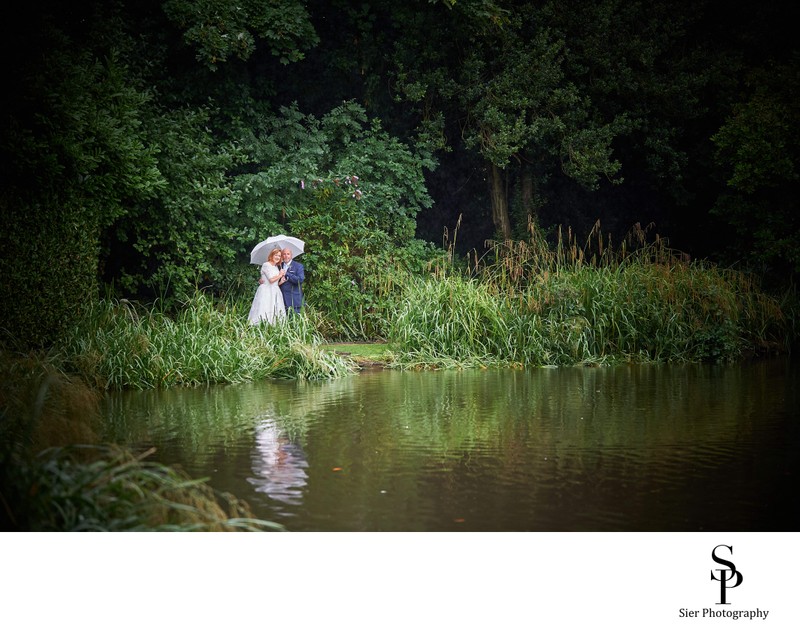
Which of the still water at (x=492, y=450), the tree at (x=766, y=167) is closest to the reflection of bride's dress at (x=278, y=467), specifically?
the still water at (x=492, y=450)

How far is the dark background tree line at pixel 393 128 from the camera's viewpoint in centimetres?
1130

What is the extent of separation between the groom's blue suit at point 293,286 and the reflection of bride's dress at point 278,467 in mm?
5688

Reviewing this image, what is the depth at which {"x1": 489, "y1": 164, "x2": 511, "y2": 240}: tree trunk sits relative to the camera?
709 inches

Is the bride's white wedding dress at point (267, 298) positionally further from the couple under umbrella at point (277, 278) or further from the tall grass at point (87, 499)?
the tall grass at point (87, 499)

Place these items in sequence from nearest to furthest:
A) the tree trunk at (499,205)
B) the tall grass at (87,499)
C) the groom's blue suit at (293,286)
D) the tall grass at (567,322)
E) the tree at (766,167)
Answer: the tall grass at (87,499) < the tall grass at (567,322) < the groom's blue suit at (293,286) < the tree at (766,167) < the tree trunk at (499,205)

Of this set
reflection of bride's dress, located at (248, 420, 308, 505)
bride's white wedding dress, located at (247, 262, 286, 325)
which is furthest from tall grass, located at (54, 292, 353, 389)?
reflection of bride's dress, located at (248, 420, 308, 505)

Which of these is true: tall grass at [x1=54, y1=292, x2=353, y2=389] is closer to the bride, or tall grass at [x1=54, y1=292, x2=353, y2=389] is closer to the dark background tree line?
the dark background tree line

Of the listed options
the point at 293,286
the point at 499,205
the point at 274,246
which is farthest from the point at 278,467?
the point at 499,205

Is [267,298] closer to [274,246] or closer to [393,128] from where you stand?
[274,246]

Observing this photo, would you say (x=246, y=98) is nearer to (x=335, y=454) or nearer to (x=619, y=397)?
(x=619, y=397)

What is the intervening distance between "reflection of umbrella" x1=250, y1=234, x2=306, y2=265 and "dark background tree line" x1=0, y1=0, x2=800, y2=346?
76cm

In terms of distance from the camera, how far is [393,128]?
17.2 metres
